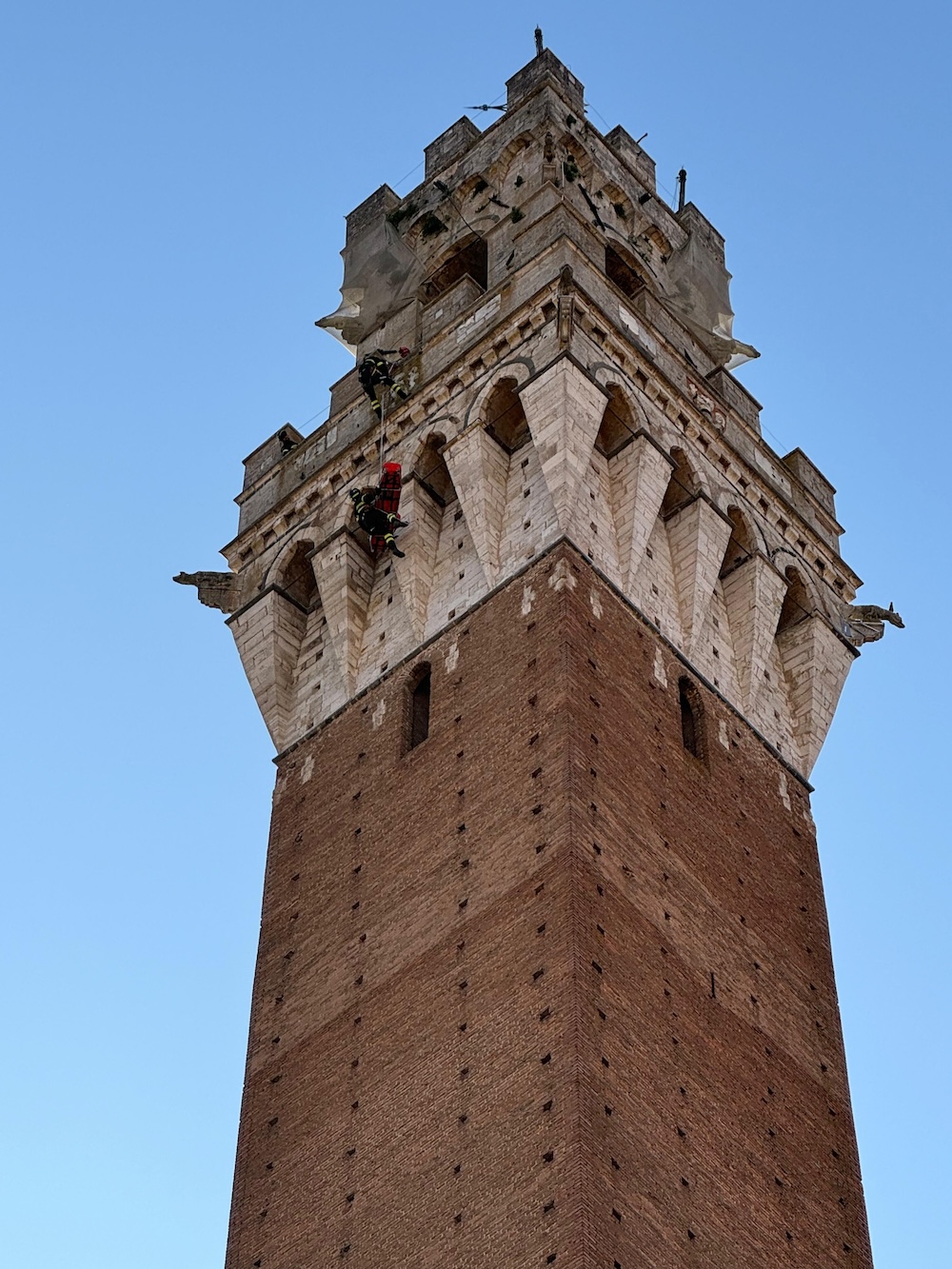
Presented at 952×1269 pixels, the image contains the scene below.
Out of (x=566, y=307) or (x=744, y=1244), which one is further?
(x=566, y=307)

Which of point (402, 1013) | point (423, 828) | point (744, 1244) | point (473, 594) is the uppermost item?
point (473, 594)

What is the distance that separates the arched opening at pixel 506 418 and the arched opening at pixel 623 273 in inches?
194

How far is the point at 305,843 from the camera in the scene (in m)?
30.1

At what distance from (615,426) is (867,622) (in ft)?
17.2

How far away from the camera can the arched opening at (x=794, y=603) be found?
33656mm

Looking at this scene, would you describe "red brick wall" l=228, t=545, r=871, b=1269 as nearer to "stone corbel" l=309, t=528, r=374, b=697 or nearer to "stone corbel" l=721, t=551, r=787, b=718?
"stone corbel" l=309, t=528, r=374, b=697

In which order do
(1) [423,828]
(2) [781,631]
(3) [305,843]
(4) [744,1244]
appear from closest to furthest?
1. (4) [744,1244]
2. (1) [423,828]
3. (3) [305,843]
4. (2) [781,631]

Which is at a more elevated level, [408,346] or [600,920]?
[408,346]

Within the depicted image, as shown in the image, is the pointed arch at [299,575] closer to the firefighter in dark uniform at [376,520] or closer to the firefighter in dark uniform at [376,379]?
the firefighter in dark uniform at [376,520]

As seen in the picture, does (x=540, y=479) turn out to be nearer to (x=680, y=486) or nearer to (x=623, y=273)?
(x=680, y=486)

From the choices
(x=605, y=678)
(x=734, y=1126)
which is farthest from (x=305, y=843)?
(x=734, y=1126)

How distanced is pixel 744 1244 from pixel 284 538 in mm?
12719

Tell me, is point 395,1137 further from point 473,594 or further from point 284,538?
point 284,538

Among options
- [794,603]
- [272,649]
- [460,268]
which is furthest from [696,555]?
[460,268]
